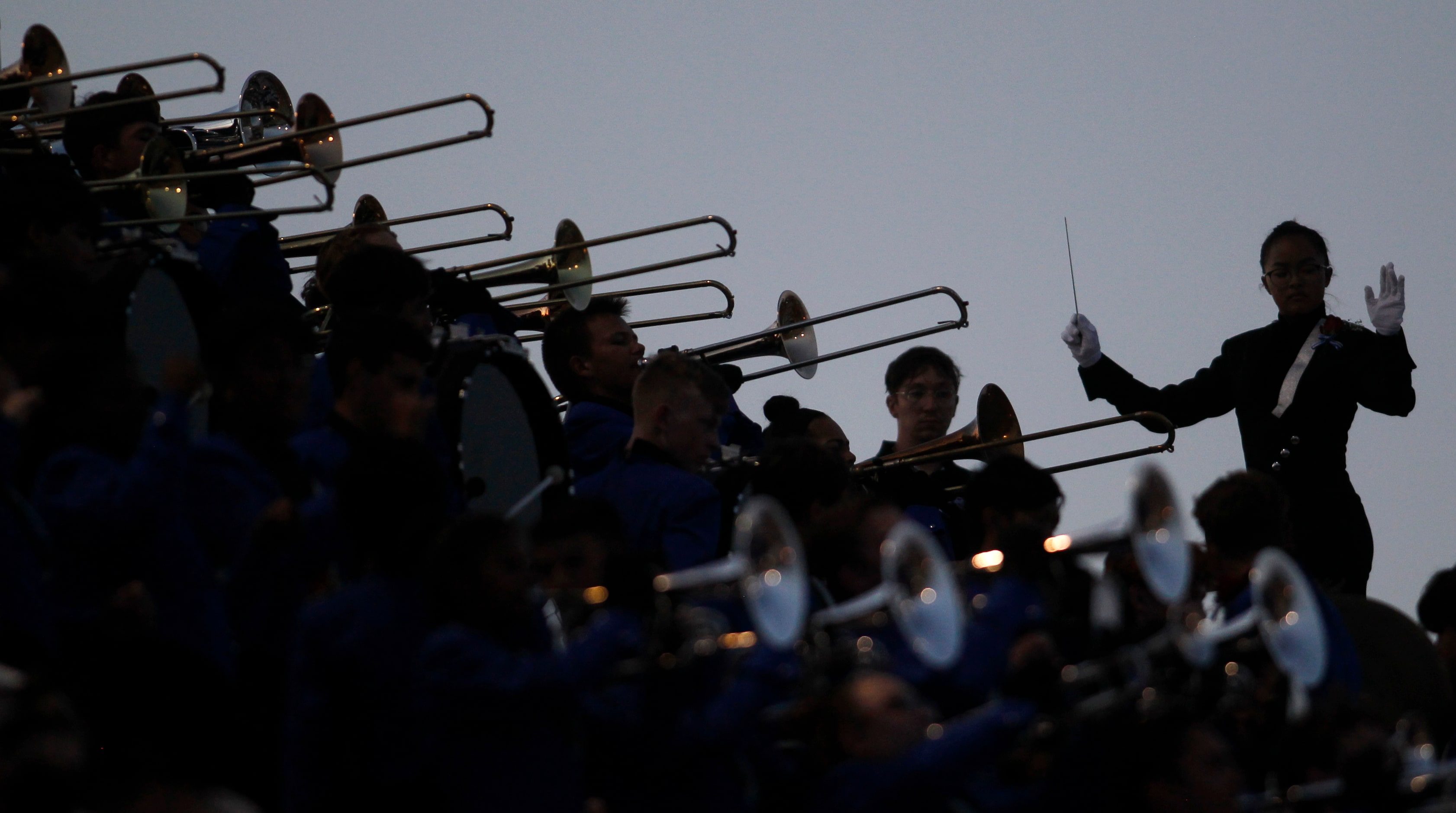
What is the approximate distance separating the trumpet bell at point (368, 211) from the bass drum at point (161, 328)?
10.4ft

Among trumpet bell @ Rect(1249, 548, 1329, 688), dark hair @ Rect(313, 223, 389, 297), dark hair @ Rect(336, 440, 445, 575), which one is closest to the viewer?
dark hair @ Rect(336, 440, 445, 575)

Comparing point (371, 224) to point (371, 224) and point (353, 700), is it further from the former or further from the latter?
point (353, 700)

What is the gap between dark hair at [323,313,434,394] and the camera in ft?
15.0

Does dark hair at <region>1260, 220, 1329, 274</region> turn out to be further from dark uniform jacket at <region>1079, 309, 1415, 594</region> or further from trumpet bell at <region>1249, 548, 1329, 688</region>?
trumpet bell at <region>1249, 548, 1329, 688</region>

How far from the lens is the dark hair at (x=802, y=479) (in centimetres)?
540

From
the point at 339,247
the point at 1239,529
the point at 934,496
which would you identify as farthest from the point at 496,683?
the point at 934,496

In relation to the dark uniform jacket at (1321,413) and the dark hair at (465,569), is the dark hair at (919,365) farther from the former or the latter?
the dark hair at (465,569)

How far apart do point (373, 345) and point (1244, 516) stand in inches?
102

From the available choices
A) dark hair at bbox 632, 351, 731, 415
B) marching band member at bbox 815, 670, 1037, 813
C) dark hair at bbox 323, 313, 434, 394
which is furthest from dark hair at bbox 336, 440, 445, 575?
dark hair at bbox 632, 351, 731, 415

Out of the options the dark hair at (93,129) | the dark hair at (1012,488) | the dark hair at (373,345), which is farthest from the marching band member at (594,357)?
the dark hair at (373,345)

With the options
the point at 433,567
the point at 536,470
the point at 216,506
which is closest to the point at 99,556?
the point at 216,506

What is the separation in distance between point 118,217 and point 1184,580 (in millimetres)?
4013

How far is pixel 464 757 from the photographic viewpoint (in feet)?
12.3

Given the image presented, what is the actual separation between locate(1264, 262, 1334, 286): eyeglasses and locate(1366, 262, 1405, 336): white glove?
0.23 m
